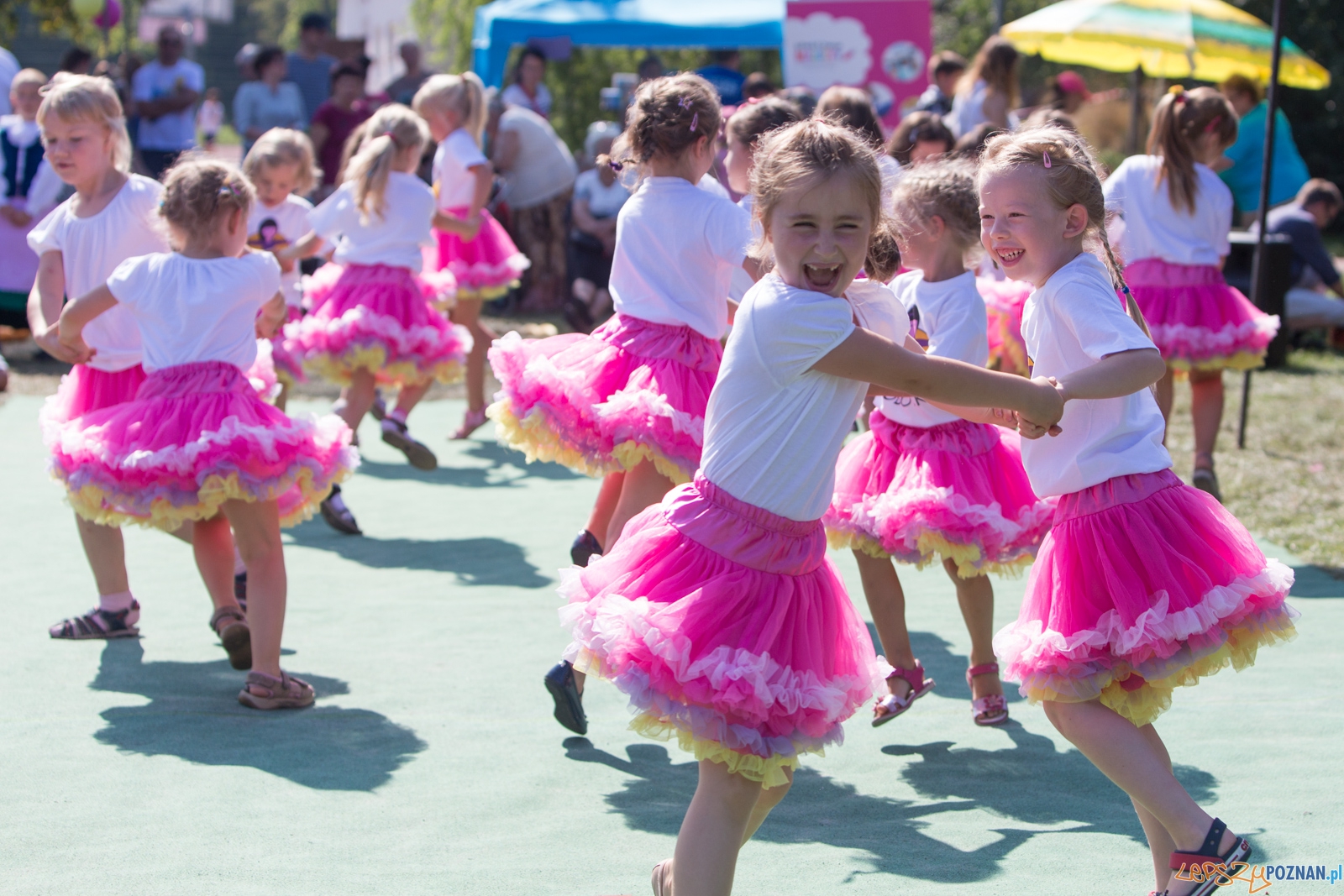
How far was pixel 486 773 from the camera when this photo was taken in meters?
3.90

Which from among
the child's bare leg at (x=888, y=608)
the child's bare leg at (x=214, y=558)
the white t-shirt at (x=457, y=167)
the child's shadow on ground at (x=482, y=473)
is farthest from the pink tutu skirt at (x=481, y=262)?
the child's bare leg at (x=888, y=608)

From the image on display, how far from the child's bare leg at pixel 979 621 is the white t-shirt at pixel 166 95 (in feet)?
34.0

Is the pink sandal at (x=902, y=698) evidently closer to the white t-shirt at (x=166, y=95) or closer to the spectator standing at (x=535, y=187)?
the spectator standing at (x=535, y=187)

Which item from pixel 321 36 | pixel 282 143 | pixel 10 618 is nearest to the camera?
pixel 10 618

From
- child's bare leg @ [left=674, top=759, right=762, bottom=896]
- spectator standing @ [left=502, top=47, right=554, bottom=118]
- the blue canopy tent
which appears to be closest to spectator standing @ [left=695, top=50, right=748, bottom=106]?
the blue canopy tent

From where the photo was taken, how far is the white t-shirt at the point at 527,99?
13994 mm

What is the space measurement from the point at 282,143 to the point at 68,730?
3573 millimetres

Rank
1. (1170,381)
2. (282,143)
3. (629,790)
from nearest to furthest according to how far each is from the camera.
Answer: (629,790) < (282,143) < (1170,381)

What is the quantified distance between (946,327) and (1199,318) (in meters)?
3.23

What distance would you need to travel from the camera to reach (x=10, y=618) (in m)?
5.21

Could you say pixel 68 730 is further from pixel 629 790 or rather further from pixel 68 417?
pixel 629 790

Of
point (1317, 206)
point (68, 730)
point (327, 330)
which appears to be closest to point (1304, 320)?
point (1317, 206)

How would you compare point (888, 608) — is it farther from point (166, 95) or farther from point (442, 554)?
point (166, 95)

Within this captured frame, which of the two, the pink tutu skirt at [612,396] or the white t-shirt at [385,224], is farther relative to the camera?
the white t-shirt at [385,224]
